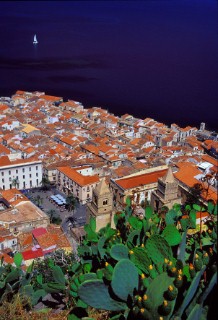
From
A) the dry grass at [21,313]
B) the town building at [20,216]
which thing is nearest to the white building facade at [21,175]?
the town building at [20,216]

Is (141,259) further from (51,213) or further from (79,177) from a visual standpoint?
(79,177)

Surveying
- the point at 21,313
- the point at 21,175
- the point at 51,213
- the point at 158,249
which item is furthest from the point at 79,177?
the point at 158,249

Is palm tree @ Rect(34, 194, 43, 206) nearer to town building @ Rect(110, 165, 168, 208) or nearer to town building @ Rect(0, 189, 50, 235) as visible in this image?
town building @ Rect(0, 189, 50, 235)

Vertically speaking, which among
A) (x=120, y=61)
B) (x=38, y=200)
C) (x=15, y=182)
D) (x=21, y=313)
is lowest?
(x=15, y=182)

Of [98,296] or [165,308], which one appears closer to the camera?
[165,308]

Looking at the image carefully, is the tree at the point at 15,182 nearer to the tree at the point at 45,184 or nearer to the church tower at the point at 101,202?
the tree at the point at 45,184

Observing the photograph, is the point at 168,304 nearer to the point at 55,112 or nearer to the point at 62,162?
the point at 62,162

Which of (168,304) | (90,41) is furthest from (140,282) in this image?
(90,41)
